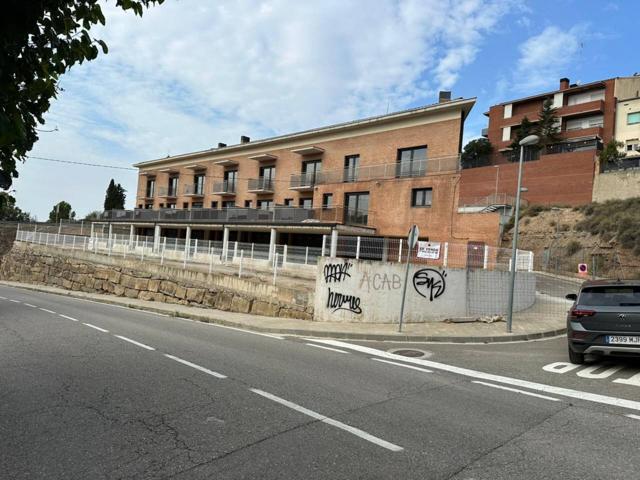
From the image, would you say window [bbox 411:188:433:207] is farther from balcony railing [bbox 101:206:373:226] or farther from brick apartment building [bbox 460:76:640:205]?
brick apartment building [bbox 460:76:640:205]

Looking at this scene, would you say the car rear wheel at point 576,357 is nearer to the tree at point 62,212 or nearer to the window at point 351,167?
→ the window at point 351,167

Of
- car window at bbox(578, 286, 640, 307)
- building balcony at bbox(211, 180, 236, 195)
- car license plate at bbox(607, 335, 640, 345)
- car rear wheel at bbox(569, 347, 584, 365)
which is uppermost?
building balcony at bbox(211, 180, 236, 195)

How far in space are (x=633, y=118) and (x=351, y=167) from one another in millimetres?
32139

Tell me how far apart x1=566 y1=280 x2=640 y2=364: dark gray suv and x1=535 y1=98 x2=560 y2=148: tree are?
4578 centimetres

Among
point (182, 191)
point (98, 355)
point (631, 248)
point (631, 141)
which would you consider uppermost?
point (631, 141)

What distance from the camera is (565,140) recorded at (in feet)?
161

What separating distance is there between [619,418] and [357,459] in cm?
353

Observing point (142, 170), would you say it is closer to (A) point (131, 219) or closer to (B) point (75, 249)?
(A) point (131, 219)

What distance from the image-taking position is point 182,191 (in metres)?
48.4

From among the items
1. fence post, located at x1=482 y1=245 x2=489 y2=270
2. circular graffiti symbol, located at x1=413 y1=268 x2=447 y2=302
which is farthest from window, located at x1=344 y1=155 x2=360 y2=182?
circular graffiti symbol, located at x1=413 y1=268 x2=447 y2=302

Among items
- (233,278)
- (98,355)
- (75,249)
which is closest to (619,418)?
(98,355)

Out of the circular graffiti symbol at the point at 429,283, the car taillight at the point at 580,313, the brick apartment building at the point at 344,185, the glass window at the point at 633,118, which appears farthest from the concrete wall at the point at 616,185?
the car taillight at the point at 580,313

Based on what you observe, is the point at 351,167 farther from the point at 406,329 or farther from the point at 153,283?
the point at 406,329

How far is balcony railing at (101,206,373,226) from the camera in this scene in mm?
31297
